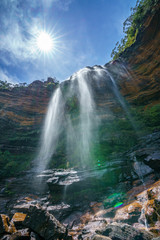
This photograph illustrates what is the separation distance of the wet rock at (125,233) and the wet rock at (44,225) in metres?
1.32

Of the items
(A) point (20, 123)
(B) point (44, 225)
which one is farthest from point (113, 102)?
(A) point (20, 123)

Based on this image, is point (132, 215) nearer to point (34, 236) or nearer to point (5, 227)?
point (34, 236)

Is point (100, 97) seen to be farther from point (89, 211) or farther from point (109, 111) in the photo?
point (89, 211)

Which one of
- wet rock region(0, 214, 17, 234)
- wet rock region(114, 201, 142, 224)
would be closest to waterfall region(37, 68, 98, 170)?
wet rock region(114, 201, 142, 224)

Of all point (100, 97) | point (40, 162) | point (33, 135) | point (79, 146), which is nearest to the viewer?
point (79, 146)

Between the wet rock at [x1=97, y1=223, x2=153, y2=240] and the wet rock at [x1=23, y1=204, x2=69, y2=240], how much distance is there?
132 cm

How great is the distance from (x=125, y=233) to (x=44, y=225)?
2336 mm

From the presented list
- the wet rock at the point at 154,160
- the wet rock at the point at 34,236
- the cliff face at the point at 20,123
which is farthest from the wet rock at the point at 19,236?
the cliff face at the point at 20,123

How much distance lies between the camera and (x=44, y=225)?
314 centimetres

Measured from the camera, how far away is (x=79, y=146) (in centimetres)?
1170

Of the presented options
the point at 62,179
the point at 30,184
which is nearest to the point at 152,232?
the point at 62,179

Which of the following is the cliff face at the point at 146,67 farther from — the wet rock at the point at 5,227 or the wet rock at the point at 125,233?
the wet rock at the point at 5,227

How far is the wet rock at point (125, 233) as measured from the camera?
7.19ft

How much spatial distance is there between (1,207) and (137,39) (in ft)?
79.4
